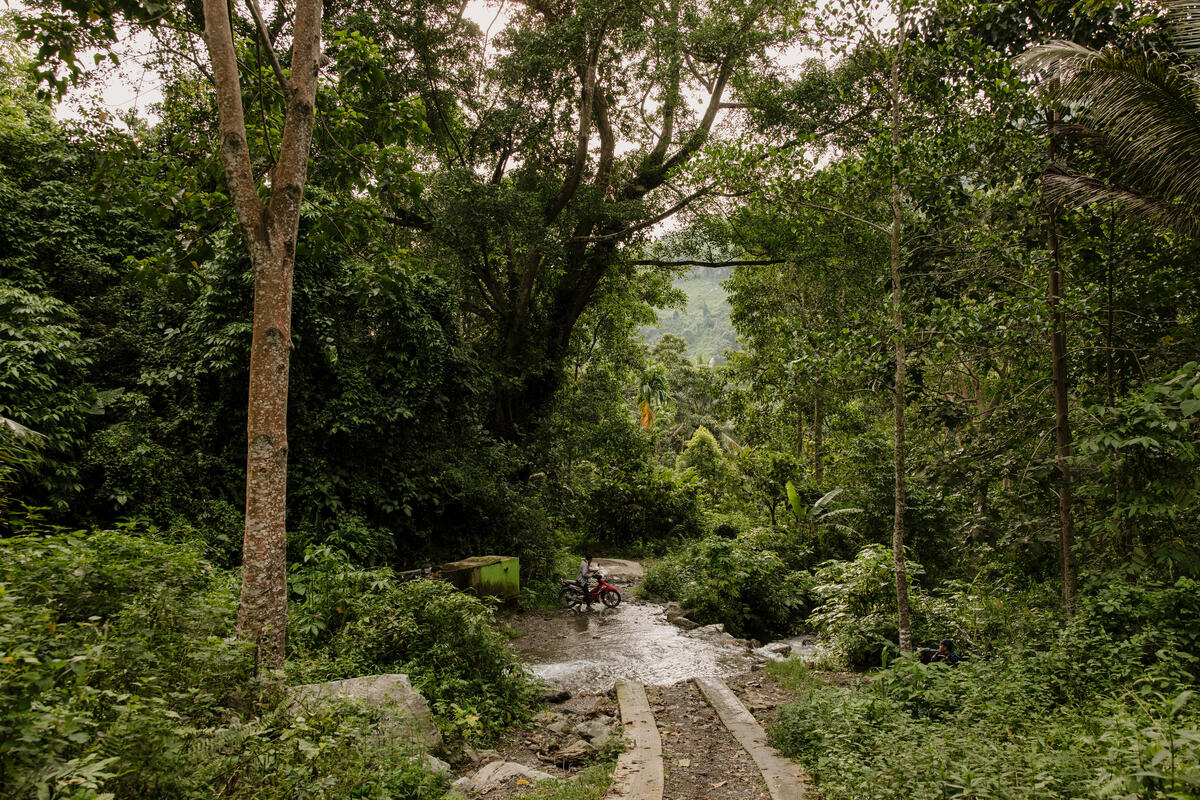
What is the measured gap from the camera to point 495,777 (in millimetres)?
4469

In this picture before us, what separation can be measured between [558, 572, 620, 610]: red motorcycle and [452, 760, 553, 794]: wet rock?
6.16 meters

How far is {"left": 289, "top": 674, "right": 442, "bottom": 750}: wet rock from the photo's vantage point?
4.24 metres

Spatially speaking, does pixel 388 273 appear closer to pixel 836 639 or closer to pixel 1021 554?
pixel 836 639

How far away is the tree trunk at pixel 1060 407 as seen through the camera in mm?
5887

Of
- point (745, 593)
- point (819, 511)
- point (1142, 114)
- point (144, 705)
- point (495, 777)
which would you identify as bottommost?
point (745, 593)

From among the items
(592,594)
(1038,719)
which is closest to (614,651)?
(592,594)

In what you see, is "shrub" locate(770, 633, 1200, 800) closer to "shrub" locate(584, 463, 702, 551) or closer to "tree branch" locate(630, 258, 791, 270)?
"tree branch" locate(630, 258, 791, 270)

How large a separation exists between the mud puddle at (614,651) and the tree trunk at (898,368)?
2.36m

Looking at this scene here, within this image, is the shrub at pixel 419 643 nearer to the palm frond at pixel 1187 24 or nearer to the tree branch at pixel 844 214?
the tree branch at pixel 844 214

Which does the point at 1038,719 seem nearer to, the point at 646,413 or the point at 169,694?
the point at 169,694

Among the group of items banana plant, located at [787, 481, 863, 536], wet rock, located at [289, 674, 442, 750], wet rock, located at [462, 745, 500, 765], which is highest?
banana plant, located at [787, 481, 863, 536]

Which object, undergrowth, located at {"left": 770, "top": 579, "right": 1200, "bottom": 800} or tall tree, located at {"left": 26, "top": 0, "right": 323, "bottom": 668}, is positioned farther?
tall tree, located at {"left": 26, "top": 0, "right": 323, "bottom": 668}

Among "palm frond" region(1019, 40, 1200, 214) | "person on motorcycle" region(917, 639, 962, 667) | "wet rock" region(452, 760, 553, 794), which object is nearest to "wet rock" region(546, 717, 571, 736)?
"wet rock" region(452, 760, 553, 794)

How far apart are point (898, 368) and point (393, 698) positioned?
5.77m
